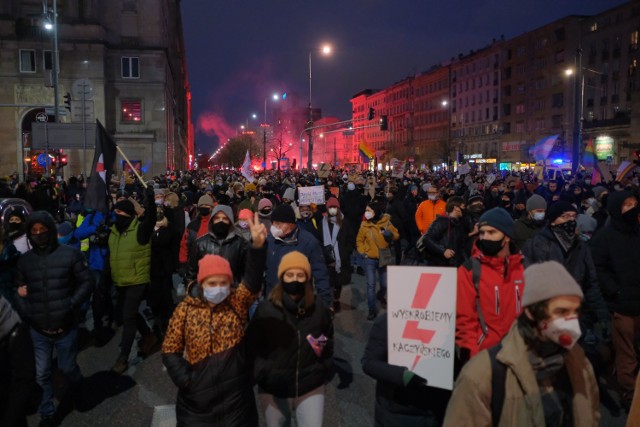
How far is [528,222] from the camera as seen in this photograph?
25.5 feet

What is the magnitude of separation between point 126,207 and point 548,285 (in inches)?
215

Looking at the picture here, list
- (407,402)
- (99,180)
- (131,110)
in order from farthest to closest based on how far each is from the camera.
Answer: (131,110) < (99,180) < (407,402)

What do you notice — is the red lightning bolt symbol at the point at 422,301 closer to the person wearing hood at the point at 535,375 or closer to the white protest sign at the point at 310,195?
the person wearing hood at the point at 535,375

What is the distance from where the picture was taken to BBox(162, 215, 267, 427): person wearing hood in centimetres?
377

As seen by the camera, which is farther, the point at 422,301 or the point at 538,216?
the point at 538,216

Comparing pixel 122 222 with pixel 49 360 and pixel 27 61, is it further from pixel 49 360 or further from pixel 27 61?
pixel 27 61

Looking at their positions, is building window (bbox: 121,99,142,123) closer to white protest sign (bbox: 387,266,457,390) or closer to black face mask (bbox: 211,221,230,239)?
→ black face mask (bbox: 211,221,230,239)

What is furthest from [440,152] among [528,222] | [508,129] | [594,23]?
[528,222]

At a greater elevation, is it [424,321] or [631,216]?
[631,216]

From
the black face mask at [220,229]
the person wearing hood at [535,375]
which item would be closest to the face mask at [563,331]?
the person wearing hood at [535,375]

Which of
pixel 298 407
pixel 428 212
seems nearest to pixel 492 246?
pixel 298 407

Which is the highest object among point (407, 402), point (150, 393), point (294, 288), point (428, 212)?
point (428, 212)

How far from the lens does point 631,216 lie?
19.2 feet

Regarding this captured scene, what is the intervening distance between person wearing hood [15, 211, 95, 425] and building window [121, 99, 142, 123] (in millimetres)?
47960
